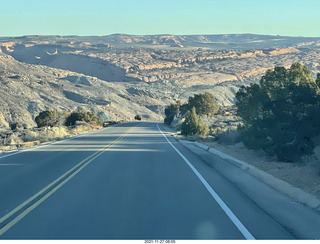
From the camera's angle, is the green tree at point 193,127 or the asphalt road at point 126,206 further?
the green tree at point 193,127

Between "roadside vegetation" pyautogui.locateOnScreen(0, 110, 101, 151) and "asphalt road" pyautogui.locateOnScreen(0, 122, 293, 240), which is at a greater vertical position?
"asphalt road" pyautogui.locateOnScreen(0, 122, 293, 240)

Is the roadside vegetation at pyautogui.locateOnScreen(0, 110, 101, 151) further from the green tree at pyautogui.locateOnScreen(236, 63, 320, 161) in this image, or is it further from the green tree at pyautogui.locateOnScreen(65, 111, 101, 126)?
the green tree at pyautogui.locateOnScreen(236, 63, 320, 161)

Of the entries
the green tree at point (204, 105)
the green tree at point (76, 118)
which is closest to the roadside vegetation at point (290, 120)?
the green tree at point (76, 118)

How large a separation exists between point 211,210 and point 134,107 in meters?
126

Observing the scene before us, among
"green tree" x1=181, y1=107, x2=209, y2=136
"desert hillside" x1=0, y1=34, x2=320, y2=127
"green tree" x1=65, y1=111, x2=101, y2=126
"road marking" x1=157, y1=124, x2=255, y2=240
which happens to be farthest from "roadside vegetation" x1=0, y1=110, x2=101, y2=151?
"road marking" x1=157, y1=124, x2=255, y2=240

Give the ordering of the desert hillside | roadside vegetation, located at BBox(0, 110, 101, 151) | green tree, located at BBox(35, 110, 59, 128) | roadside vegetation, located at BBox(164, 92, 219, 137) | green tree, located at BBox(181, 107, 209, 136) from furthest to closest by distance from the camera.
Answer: the desert hillside → green tree, located at BBox(35, 110, 59, 128) → roadside vegetation, located at BBox(164, 92, 219, 137) → green tree, located at BBox(181, 107, 209, 136) → roadside vegetation, located at BBox(0, 110, 101, 151)

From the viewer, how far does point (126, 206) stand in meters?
10.0

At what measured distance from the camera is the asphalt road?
7.93m

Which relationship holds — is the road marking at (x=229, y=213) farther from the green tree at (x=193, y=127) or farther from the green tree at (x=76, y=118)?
the green tree at (x=76, y=118)

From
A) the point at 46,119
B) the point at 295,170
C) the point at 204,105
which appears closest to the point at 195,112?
the point at 46,119

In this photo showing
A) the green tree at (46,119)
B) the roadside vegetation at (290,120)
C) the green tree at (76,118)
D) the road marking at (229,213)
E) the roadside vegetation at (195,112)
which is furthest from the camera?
the green tree at (76,118)

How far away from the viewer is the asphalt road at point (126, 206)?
26.0 ft

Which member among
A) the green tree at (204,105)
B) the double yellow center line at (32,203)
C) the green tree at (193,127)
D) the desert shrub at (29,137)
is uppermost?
the double yellow center line at (32,203)

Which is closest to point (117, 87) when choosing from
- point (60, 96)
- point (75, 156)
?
point (60, 96)
